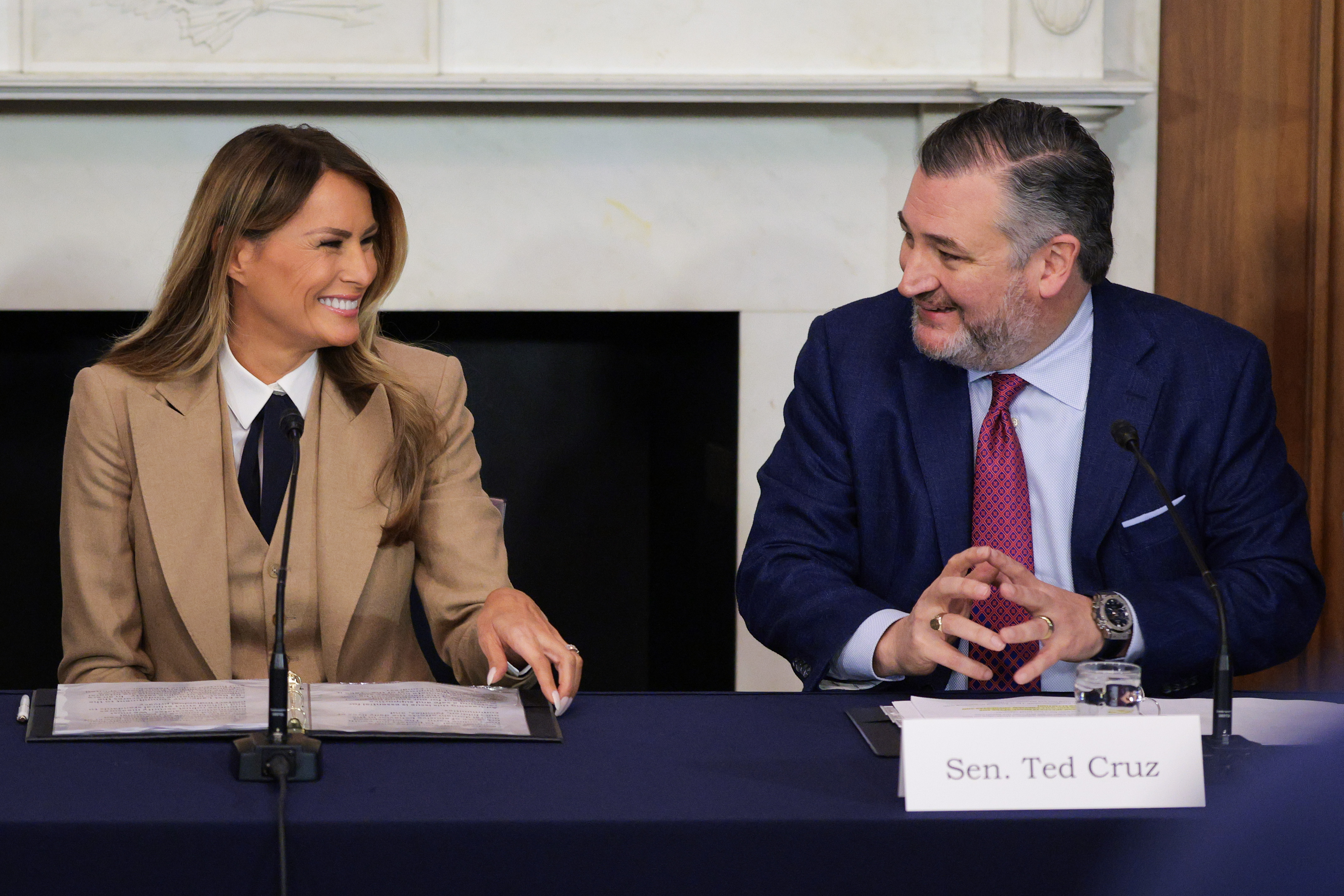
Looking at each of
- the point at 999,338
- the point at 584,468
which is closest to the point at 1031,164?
the point at 999,338

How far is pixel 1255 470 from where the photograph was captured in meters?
1.85

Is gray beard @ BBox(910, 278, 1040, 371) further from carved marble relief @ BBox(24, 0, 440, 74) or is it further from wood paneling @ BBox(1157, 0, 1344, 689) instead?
carved marble relief @ BBox(24, 0, 440, 74)

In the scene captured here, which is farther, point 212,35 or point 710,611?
point 710,611

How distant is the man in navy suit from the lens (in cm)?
180

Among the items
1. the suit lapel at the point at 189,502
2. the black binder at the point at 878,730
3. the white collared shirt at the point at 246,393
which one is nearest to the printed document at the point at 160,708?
the suit lapel at the point at 189,502

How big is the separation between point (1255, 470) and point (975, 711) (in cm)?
70

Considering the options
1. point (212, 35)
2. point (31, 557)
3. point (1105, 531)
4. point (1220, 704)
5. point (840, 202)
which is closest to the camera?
point (1220, 704)

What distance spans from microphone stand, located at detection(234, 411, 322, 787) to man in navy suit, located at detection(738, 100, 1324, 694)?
0.70m

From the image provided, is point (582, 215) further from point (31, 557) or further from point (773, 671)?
point (31, 557)

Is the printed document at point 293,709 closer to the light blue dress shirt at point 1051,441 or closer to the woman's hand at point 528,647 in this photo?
the woman's hand at point 528,647

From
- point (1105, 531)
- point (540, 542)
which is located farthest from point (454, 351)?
point (1105, 531)

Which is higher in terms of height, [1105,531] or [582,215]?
[582,215]

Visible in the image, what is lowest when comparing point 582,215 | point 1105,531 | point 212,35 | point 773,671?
point 773,671

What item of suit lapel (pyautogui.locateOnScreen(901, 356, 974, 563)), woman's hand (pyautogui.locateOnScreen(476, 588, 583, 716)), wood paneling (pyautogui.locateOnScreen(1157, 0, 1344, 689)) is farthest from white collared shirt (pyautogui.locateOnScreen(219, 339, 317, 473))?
wood paneling (pyautogui.locateOnScreen(1157, 0, 1344, 689))
